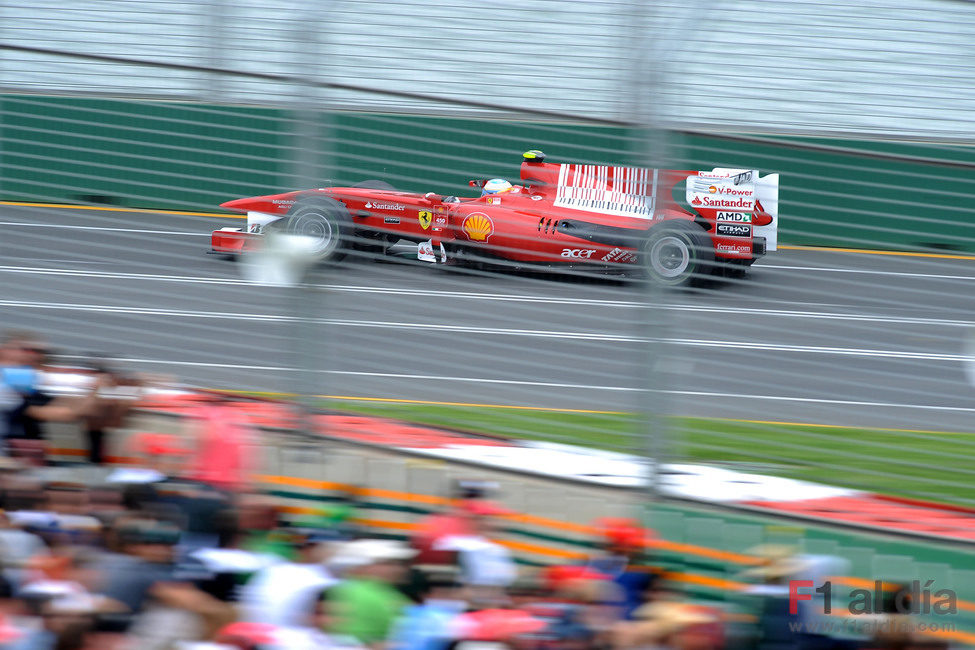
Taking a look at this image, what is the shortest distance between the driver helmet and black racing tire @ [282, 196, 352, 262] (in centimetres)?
69

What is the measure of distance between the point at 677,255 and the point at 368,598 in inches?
69.9

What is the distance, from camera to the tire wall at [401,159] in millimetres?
4402

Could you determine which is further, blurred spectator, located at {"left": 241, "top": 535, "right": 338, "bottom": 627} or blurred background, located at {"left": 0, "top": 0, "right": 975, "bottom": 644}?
blurred background, located at {"left": 0, "top": 0, "right": 975, "bottom": 644}

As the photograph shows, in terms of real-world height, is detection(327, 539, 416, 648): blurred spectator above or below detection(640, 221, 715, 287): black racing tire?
below

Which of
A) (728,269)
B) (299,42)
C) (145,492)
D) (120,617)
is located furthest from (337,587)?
(299,42)

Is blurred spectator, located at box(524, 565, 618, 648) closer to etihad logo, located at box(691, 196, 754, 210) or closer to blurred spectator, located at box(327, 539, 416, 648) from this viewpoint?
blurred spectator, located at box(327, 539, 416, 648)

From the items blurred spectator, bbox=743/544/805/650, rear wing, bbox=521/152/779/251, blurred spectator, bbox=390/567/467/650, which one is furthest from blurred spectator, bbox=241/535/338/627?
rear wing, bbox=521/152/779/251

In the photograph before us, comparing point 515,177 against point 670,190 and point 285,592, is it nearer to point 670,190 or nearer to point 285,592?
point 670,190

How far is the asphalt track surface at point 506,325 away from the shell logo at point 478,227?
235mm

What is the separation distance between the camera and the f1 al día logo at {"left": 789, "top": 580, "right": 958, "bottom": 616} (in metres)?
3.92

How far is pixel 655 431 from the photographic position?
451cm

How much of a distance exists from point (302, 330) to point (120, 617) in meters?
1.59

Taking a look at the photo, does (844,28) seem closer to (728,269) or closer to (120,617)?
(728,269)

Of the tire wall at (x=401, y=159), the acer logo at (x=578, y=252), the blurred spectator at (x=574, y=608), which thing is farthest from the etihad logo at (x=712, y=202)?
the blurred spectator at (x=574, y=608)
